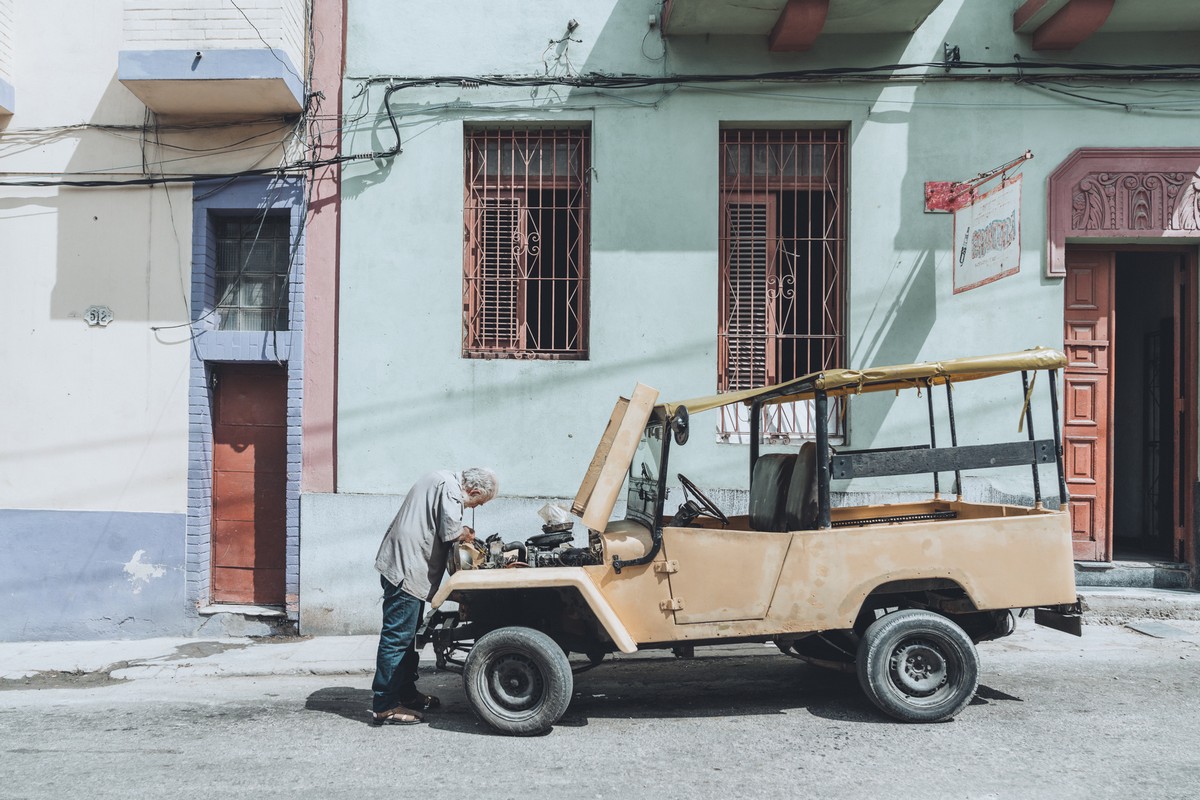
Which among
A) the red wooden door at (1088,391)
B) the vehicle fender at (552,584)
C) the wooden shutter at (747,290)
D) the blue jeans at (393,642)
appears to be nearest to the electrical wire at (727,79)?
the wooden shutter at (747,290)

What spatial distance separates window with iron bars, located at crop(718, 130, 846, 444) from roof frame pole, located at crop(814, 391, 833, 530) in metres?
3.10

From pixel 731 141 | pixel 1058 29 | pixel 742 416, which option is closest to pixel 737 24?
pixel 731 141

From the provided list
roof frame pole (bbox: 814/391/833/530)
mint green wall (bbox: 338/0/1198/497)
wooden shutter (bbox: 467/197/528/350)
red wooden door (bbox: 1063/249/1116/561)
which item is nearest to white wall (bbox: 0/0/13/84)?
mint green wall (bbox: 338/0/1198/497)

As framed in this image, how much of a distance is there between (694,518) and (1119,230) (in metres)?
5.26

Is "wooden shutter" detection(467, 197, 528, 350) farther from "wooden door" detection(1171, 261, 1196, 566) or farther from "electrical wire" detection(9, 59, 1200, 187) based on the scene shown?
"wooden door" detection(1171, 261, 1196, 566)

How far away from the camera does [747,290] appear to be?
324 inches

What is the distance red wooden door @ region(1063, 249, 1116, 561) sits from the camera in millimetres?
8016

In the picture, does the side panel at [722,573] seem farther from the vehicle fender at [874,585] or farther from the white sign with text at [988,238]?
the white sign with text at [988,238]

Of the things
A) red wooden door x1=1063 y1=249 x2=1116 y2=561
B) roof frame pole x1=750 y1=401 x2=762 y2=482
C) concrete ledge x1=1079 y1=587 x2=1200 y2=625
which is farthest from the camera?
red wooden door x1=1063 y1=249 x2=1116 y2=561

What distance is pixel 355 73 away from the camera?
8.09 metres

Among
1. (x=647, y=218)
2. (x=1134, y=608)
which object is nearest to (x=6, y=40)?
(x=647, y=218)

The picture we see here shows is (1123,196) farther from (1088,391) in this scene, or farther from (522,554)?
(522,554)

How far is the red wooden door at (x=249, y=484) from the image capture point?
824 cm

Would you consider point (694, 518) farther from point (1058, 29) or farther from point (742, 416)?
point (1058, 29)
